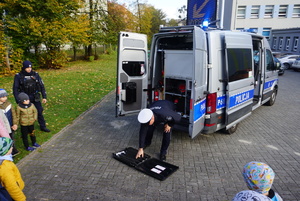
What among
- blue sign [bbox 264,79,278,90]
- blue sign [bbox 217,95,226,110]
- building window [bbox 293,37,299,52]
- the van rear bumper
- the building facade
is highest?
the building facade

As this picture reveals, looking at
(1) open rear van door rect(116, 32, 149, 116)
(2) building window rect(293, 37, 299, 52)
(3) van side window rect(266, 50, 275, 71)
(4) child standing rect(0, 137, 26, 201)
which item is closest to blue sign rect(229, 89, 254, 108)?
(3) van side window rect(266, 50, 275, 71)

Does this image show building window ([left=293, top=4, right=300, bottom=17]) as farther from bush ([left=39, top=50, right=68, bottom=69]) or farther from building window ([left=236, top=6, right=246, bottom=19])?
bush ([left=39, top=50, right=68, bottom=69])

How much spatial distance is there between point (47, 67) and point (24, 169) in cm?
1446

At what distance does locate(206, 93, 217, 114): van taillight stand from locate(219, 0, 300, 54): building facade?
29.3 metres

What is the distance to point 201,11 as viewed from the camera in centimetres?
893

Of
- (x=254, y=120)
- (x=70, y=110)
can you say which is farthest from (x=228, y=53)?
(x=70, y=110)

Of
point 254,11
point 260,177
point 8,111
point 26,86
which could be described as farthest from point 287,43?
point 8,111

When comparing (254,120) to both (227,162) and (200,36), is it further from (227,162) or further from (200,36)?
(200,36)

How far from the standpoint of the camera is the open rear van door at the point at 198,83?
420 centimetres

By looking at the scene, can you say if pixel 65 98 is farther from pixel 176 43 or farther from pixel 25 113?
pixel 176 43

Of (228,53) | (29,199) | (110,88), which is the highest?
(228,53)

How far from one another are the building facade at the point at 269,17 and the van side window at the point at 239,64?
27.8 m

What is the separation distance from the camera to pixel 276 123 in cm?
685

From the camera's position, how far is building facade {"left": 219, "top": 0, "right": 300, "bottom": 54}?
30.7 meters
